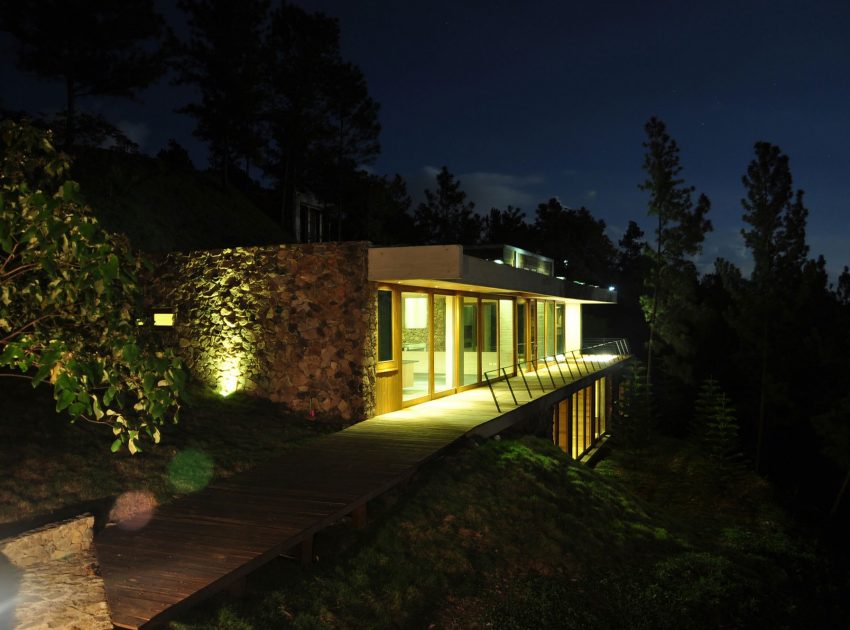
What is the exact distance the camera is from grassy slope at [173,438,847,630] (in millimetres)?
5102

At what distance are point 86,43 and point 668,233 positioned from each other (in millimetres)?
21059

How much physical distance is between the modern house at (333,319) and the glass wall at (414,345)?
0.07ft

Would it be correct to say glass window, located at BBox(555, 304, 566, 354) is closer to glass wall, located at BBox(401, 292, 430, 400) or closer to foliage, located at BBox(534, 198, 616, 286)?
glass wall, located at BBox(401, 292, 430, 400)

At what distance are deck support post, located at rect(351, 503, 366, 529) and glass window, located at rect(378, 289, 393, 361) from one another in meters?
4.64

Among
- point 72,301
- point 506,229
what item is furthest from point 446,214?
point 72,301

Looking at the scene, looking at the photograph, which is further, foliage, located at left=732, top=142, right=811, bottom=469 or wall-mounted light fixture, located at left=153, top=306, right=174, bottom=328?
foliage, located at left=732, top=142, right=811, bottom=469

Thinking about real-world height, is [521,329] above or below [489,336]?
above

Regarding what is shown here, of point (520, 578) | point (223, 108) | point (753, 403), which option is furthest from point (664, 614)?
point (223, 108)

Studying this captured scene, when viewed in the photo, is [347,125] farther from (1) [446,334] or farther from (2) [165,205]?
(1) [446,334]

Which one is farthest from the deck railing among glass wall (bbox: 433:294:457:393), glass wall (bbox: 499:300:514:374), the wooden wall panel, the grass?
the grass

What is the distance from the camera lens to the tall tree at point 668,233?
25.6 m

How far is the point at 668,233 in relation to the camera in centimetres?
2592

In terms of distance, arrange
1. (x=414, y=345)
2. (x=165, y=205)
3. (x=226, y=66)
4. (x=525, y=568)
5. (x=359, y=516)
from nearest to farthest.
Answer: (x=359, y=516) < (x=525, y=568) < (x=414, y=345) < (x=165, y=205) < (x=226, y=66)

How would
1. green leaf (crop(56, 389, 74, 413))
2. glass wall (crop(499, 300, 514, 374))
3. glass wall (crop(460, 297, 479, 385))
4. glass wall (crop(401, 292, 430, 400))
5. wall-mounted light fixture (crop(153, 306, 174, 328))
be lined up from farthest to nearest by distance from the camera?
1. glass wall (crop(499, 300, 514, 374))
2. glass wall (crop(460, 297, 479, 385))
3. wall-mounted light fixture (crop(153, 306, 174, 328))
4. glass wall (crop(401, 292, 430, 400))
5. green leaf (crop(56, 389, 74, 413))
